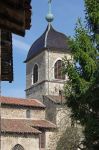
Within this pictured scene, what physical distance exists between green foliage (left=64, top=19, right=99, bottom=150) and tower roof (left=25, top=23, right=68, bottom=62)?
26643 millimetres

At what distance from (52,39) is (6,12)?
4532cm

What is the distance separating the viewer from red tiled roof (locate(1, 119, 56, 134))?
34975 millimetres

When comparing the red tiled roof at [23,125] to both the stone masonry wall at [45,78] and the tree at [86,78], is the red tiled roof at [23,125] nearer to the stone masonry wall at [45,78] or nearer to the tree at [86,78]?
the stone masonry wall at [45,78]

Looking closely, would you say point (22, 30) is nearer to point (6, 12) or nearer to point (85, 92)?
point (6, 12)

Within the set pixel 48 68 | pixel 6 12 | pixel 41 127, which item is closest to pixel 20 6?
pixel 6 12

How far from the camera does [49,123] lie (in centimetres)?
4016

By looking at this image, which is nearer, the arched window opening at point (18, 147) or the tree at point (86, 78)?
the tree at point (86, 78)

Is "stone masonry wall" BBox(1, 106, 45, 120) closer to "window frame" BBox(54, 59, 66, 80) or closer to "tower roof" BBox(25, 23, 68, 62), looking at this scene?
"window frame" BBox(54, 59, 66, 80)

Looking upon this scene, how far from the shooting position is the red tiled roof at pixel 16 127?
114 feet

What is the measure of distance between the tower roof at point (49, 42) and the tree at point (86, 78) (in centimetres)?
2664

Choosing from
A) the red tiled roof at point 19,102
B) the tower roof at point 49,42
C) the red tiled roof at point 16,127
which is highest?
the tower roof at point 49,42

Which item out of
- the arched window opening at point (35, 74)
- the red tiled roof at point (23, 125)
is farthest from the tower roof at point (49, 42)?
the red tiled roof at point (23, 125)

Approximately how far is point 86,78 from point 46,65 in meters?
27.1

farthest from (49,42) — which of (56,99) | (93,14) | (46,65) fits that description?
(93,14)
